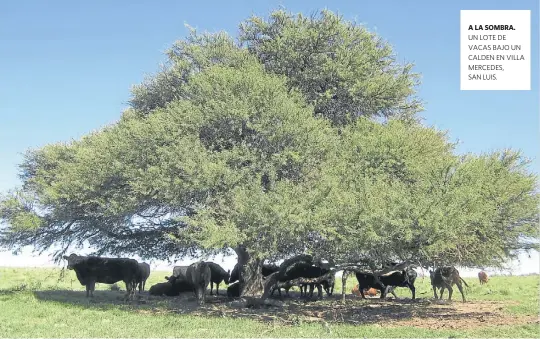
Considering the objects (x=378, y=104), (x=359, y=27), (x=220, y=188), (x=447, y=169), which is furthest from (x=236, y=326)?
(x=359, y=27)

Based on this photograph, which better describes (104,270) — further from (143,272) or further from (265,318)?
(265,318)

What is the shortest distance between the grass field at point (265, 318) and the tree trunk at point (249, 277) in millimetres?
1266

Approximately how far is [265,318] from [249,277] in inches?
250

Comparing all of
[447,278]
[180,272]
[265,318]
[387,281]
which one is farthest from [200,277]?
[447,278]

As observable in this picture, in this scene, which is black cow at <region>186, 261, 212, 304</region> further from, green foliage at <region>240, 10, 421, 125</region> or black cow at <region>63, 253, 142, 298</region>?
green foliage at <region>240, 10, 421, 125</region>

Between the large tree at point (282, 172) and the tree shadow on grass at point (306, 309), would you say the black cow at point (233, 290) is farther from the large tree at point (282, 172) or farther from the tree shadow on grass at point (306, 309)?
the large tree at point (282, 172)

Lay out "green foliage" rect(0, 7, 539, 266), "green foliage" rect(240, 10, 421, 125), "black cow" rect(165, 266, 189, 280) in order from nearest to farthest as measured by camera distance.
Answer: "green foliage" rect(0, 7, 539, 266) < "green foliage" rect(240, 10, 421, 125) < "black cow" rect(165, 266, 189, 280)

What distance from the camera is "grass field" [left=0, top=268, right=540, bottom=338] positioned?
47.9ft

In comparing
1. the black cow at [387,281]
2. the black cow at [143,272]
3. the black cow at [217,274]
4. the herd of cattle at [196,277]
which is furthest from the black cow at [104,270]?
the black cow at [387,281]

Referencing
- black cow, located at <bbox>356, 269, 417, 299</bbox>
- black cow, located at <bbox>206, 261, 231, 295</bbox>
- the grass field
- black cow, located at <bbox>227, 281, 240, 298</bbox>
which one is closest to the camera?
the grass field

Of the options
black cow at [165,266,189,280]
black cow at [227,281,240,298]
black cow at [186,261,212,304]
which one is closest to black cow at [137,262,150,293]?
black cow at [165,266,189,280]

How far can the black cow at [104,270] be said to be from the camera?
83.2 feet

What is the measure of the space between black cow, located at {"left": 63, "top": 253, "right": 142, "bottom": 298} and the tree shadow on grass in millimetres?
839

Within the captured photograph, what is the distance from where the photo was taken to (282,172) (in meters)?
20.9
